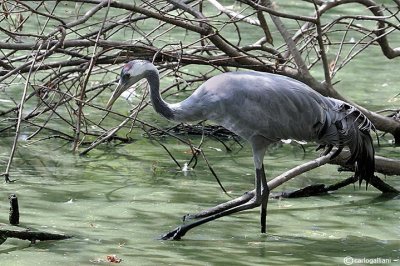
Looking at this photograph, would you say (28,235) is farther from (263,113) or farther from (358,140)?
(358,140)

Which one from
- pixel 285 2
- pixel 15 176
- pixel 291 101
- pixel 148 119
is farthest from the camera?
pixel 285 2

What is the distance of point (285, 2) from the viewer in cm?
1464

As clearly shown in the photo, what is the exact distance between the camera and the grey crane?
6.17 meters

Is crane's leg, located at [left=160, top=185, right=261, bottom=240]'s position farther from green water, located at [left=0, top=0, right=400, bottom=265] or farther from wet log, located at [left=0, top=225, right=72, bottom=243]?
wet log, located at [left=0, top=225, right=72, bottom=243]

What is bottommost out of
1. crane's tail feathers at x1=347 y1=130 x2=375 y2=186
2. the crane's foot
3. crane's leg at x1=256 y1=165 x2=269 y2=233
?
the crane's foot

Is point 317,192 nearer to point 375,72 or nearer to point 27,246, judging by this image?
point 27,246

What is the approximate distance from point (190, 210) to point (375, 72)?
497cm

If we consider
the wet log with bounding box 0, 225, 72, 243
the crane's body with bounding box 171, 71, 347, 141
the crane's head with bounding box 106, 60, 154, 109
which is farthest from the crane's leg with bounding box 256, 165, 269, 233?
the wet log with bounding box 0, 225, 72, 243

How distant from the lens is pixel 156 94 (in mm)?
6379

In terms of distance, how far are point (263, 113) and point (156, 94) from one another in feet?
2.25

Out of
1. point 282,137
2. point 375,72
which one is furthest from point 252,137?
point 375,72

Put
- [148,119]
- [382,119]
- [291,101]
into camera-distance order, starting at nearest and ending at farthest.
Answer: [291,101] → [382,119] → [148,119]

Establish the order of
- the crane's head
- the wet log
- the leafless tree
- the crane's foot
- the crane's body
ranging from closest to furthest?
1. the wet log
2. the crane's foot
3. the crane's body
4. the crane's head
5. the leafless tree

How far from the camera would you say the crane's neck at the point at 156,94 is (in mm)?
6348
